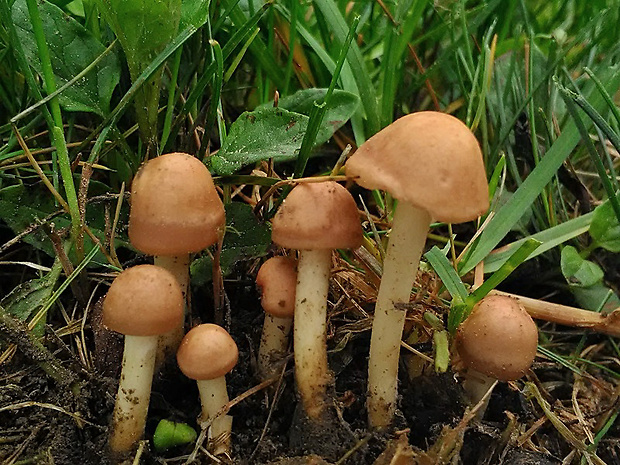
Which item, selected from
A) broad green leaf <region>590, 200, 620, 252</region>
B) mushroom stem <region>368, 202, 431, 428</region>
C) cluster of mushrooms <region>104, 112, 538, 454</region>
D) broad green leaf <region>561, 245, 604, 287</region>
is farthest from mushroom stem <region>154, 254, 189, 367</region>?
broad green leaf <region>590, 200, 620, 252</region>

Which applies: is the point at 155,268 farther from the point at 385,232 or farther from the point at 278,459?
the point at 385,232

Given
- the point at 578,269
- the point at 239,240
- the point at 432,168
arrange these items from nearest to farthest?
the point at 432,168
the point at 239,240
the point at 578,269

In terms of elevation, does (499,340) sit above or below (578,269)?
above

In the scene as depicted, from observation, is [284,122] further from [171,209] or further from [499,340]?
[499,340]

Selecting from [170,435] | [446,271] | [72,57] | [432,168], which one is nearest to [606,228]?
[446,271]

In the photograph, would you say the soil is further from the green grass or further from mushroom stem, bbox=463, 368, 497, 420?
the green grass

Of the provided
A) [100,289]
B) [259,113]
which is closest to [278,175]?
[259,113]
